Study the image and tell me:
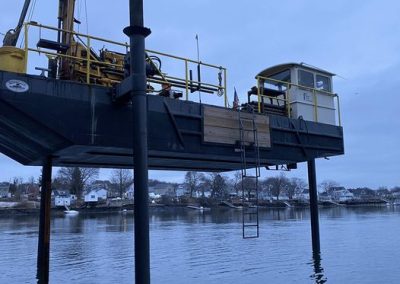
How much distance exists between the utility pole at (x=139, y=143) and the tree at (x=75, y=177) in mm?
112496

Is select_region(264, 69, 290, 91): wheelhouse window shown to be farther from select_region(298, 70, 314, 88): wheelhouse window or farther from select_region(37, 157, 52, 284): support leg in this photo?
select_region(37, 157, 52, 284): support leg

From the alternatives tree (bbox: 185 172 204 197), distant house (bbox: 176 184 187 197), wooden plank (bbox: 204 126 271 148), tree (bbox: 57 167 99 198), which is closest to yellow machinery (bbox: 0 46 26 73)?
wooden plank (bbox: 204 126 271 148)

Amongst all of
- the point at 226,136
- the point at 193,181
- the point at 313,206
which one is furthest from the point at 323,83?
the point at 193,181

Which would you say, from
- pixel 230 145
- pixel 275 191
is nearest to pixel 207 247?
pixel 230 145

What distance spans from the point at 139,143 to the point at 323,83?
11185 millimetres

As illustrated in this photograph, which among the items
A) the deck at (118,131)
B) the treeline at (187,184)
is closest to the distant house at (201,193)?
the treeline at (187,184)

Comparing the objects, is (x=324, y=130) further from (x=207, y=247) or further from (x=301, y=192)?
(x=301, y=192)

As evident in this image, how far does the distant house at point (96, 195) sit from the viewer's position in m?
125

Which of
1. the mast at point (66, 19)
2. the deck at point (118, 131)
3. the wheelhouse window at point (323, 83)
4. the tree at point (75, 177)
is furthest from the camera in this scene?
the tree at point (75, 177)

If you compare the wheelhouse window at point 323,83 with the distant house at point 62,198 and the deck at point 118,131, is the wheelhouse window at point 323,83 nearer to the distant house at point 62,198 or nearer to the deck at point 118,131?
the deck at point 118,131

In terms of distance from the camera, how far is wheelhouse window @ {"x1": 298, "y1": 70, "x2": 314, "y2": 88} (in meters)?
17.5

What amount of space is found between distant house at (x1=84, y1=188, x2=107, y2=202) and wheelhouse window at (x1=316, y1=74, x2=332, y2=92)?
109 metres

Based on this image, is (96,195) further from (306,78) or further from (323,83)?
(306,78)

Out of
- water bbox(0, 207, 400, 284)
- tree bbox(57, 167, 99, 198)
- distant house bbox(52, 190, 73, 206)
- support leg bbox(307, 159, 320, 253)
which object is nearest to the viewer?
water bbox(0, 207, 400, 284)
